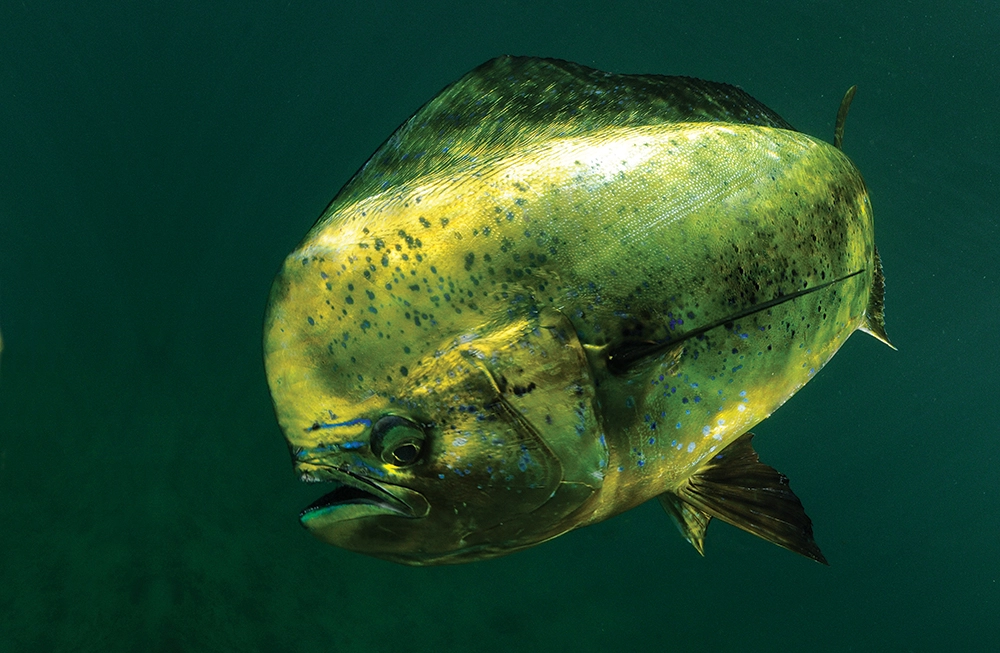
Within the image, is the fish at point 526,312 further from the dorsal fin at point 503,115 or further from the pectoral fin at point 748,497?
the pectoral fin at point 748,497

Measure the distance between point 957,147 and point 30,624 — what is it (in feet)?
20.4

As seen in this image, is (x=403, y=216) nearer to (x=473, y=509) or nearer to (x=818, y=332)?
(x=473, y=509)

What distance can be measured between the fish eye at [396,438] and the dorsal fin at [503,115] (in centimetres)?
47

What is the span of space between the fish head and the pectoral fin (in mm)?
625

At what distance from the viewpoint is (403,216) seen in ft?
4.05

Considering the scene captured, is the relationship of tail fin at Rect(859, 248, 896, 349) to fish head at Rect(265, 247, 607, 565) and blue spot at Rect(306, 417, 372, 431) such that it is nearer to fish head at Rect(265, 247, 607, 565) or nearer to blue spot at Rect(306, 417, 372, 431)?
fish head at Rect(265, 247, 607, 565)

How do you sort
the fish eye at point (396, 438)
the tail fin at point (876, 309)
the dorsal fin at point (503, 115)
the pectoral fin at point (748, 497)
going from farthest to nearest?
the tail fin at point (876, 309), the pectoral fin at point (748, 497), the dorsal fin at point (503, 115), the fish eye at point (396, 438)

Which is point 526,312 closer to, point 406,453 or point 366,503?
point 406,453

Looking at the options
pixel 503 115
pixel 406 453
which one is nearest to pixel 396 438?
pixel 406 453

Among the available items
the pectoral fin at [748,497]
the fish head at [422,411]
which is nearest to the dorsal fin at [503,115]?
the fish head at [422,411]

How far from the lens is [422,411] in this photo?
117 centimetres

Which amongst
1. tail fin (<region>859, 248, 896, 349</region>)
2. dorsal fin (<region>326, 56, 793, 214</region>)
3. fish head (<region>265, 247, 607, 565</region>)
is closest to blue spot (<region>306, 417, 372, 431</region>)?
fish head (<region>265, 247, 607, 565</region>)

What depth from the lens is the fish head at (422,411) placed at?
1174 mm

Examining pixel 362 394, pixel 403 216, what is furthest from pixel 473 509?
pixel 403 216
